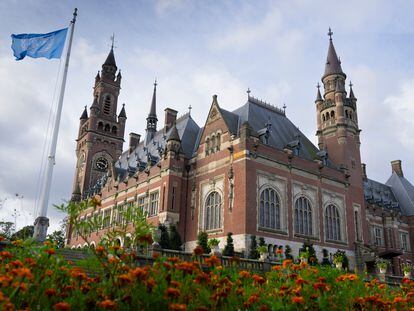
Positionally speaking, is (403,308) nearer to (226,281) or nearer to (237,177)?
(226,281)

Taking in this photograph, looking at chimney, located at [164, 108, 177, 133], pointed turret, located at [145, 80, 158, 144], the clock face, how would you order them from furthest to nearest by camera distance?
the clock face, pointed turret, located at [145, 80, 158, 144], chimney, located at [164, 108, 177, 133]

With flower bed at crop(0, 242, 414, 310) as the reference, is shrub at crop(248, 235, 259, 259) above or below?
above

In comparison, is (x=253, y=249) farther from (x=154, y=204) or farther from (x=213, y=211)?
(x=154, y=204)

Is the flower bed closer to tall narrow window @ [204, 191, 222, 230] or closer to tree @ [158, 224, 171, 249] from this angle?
tree @ [158, 224, 171, 249]

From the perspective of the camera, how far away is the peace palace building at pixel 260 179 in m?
35.0

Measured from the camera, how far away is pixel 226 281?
7039 millimetres

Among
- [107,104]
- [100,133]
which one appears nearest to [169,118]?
[100,133]

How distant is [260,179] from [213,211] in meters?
5.39

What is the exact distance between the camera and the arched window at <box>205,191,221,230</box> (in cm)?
3638

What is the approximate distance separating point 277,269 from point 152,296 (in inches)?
176

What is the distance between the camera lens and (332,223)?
40.5 m

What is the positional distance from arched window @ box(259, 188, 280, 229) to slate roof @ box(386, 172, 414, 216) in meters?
36.7

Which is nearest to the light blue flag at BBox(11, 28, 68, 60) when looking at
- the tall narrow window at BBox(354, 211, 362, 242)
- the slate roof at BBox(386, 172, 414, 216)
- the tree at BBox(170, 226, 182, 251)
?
the tree at BBox(170, 226, 182, 251)

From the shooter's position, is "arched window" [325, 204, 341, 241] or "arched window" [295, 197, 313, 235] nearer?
"arched window" [295, 197, 313, 235]
